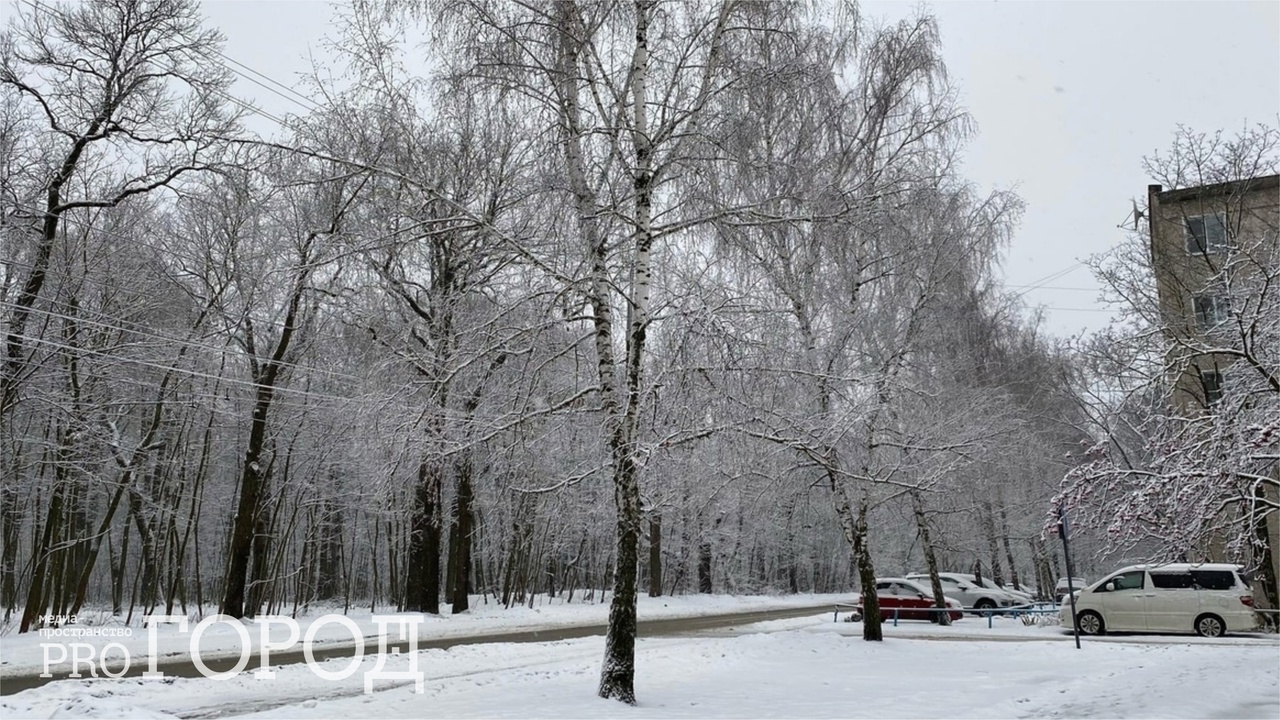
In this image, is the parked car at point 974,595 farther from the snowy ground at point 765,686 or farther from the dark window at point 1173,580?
the snowy ground at point 765,686

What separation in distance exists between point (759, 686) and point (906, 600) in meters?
17.2

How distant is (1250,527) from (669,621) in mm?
21332

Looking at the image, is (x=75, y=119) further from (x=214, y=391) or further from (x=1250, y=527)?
(x=1250, y=527)

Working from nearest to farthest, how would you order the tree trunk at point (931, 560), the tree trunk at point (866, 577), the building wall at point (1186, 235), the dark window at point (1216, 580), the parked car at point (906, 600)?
1. the tree trunk at point (866, 577)
2. the building wall at point (1186, 235)
3. the dark window at point (1216, 580)
4. the tree trunk at point (931, 560)
5. the parked car at point (906, 600)

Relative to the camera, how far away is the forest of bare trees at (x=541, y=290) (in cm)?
1079

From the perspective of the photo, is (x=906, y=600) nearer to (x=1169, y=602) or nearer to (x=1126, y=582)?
(x=1126, y=582)

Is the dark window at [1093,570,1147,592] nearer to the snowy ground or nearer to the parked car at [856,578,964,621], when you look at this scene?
the snowy ground

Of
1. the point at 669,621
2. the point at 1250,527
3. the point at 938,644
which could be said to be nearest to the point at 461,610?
the point at 669,621

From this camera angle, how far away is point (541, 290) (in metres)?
11.1

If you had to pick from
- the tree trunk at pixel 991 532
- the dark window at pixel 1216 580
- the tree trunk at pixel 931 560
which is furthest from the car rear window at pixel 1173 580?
the tree trunk at pixel 991 532

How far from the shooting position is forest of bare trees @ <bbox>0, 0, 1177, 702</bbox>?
35.4ft

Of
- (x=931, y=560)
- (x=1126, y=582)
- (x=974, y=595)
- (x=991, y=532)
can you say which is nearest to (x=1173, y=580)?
(x=1126, y=582)

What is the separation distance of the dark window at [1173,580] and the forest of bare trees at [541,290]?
442 centimetres

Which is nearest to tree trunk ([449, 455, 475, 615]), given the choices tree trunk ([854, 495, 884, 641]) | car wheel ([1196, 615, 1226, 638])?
tree trunk ([854, 495, 884, 641])
